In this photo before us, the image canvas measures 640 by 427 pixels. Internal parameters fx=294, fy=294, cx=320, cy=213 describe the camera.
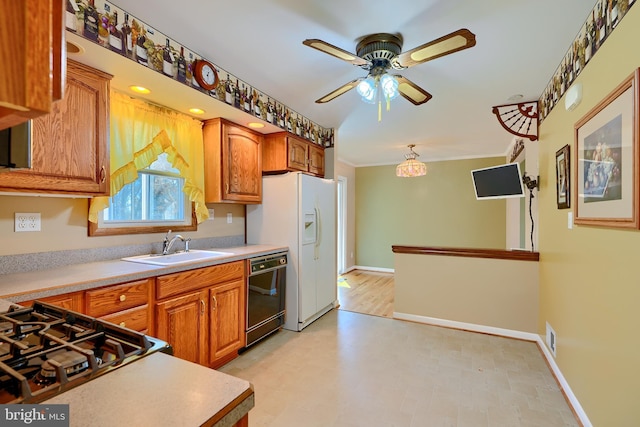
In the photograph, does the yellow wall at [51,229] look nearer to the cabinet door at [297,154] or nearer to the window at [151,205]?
the window at [151,205]

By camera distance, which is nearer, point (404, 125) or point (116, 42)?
point (116, 42)

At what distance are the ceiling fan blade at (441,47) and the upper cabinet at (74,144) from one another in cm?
181

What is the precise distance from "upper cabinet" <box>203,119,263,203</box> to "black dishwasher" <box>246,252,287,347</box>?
0.68m

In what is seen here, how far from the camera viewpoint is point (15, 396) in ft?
1.79

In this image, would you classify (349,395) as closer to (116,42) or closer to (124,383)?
(124,383)

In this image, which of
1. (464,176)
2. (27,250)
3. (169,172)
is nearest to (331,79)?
(169,172)

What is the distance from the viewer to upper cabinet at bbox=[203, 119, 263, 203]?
8.80 feet

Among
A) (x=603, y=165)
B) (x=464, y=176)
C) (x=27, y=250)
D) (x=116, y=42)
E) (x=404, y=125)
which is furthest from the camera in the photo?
(x=464, y=176)

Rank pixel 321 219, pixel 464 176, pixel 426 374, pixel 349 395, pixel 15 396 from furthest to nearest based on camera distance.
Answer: pixel 464 176 < pixel 321 219 < pixel 426 374 < pixel 349 395 < pixel 15 396

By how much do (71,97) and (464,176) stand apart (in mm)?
5684

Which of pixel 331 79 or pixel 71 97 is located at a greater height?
pixel 331 79

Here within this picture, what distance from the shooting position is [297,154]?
10.8 ft

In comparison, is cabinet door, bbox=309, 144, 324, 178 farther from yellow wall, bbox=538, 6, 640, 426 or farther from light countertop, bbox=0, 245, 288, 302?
yellow wall, bbox=538, 6, 640, 426

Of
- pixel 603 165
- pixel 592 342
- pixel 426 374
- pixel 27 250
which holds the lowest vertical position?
pixel 426 374
